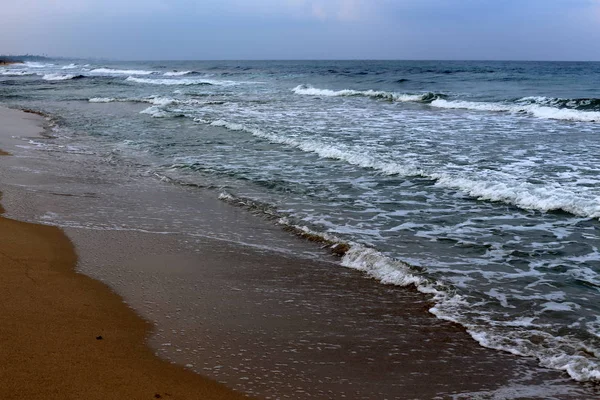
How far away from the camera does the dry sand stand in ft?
10.4

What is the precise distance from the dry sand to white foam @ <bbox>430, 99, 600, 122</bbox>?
66.6ft

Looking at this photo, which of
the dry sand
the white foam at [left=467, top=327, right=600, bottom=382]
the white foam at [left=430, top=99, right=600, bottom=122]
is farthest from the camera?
the white foam at [left=430, top=99, right=600, bottom=122]

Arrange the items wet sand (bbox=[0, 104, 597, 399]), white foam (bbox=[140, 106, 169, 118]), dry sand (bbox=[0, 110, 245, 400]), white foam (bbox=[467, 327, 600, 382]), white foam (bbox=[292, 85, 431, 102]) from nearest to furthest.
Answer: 1. dry sand (bbox=[0, 110, 245, 400])
2. wet sand (bbox=[0, 104, 597, 399])
3. white foam (bbox=[467, 327, 600, 382])
4. white foam (bbox=[140, 106, 169, 118])
5. white foam (bbox=[292, 85, 431, 102])

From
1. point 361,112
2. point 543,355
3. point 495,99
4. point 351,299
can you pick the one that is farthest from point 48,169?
point 495,99

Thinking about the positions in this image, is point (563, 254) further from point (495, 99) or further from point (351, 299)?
point (495, 99)

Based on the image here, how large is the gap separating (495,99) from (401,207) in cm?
2319

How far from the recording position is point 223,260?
5770mm

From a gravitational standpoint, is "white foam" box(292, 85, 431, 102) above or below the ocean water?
above

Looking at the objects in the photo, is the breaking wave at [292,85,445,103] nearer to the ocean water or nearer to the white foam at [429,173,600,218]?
the ocean water

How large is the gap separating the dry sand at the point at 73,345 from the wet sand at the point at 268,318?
1.4 inches

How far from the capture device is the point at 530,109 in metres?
23.3

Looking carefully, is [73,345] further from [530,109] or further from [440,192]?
[530,109]

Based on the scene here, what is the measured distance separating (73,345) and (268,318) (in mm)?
1436

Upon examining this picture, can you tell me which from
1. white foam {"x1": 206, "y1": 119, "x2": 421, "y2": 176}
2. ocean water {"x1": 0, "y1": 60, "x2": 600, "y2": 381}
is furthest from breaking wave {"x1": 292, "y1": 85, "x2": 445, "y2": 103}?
white foam {"x1": 206, "y1": 119, "x2": 421, "y2": 176}
